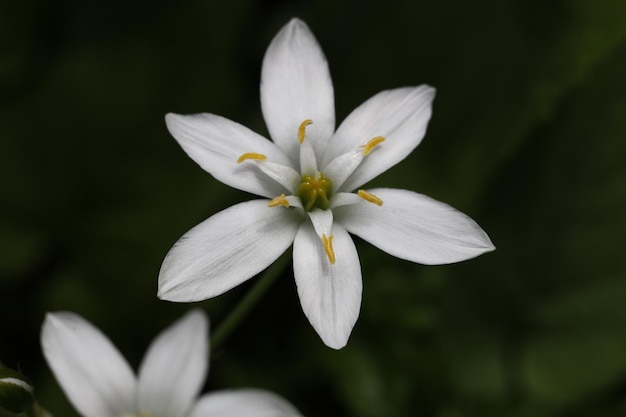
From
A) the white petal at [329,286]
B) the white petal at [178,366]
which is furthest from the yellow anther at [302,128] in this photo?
the white petal at [178,366]

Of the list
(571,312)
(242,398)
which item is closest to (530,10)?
(571,312)

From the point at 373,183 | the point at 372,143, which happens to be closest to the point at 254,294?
the point at 372,143

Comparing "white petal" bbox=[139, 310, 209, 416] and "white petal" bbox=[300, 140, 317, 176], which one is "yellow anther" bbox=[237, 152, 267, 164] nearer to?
"white petal" bbox=[300, 140, 317, 176]

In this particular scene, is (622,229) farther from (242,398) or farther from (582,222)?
(242,398)

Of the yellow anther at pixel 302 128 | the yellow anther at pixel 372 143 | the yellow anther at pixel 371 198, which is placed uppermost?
the yellow anther at pixel 302 128

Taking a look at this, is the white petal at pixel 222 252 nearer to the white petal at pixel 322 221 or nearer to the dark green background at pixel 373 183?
the white petal at pixel 322 221

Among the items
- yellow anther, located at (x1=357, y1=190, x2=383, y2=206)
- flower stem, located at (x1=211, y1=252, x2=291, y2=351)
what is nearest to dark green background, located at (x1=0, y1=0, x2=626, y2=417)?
flower stem, located at (x1=211, y1=252, x2=291, y2=351)
